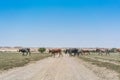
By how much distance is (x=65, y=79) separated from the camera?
22.2 metres

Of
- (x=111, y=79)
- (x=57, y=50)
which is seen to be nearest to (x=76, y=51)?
(x=57, y=50)

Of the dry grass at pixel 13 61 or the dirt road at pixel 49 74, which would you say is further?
the dry grass at pixel 13 61

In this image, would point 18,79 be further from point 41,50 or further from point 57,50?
point 41,50

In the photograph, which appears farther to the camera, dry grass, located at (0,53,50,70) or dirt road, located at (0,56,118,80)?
dry grass, located at (0,53,50,70)

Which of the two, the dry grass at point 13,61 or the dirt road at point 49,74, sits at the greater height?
the dry grass at point 13,61

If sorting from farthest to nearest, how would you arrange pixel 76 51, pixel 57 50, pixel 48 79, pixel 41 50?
1. pixel 41 50
2. pixel 76 51
3. pixel 57 50
4. pixel 48 79

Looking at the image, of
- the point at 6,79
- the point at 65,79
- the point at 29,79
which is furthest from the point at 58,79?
the point at 6,79

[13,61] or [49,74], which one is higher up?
[13,61]

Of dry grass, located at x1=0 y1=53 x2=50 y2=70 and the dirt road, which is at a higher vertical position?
dry grass, located at x1=0 y1=53 x2=50 y2=70

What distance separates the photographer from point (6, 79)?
22062mm

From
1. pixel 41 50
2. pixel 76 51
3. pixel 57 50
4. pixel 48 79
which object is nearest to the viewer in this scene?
pixel 48 79

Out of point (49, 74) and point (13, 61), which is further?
point (13, 61)

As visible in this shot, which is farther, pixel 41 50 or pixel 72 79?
pixel 41 50

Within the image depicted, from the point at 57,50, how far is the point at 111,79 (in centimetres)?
7691
